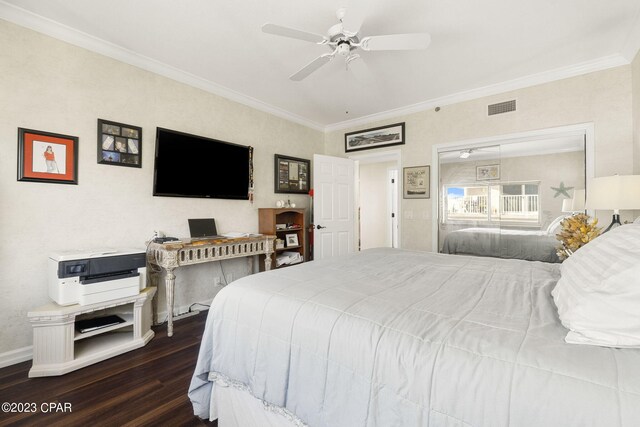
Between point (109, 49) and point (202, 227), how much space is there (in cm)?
190

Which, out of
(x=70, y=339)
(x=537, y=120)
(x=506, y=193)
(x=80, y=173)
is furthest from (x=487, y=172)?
(x=70, y=339)

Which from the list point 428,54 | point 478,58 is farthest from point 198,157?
point 478,58

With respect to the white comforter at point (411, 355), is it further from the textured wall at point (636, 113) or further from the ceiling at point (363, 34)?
the textured wall at point (636, 113)

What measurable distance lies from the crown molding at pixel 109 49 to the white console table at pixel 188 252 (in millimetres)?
1806

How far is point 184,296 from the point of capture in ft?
10.4

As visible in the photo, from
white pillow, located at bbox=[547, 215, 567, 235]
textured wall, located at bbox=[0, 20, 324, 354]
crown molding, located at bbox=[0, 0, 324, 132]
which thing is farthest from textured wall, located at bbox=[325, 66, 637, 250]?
textured wall, located at bbox=[0, 20, 324, 354]

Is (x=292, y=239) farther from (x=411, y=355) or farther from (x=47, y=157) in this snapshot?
(x=411, y=355)

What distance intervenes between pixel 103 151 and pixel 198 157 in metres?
0.89

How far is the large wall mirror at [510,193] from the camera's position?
3236mm

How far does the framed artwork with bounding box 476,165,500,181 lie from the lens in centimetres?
367

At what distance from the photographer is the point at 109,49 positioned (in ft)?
8.45

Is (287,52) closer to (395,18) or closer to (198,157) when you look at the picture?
(395,18)

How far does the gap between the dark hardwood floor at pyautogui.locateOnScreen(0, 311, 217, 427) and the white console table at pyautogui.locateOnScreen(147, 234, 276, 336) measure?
50 cm

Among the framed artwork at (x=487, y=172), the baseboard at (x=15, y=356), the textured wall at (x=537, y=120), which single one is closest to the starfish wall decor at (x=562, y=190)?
the textured wall at (x=537, y=120)
